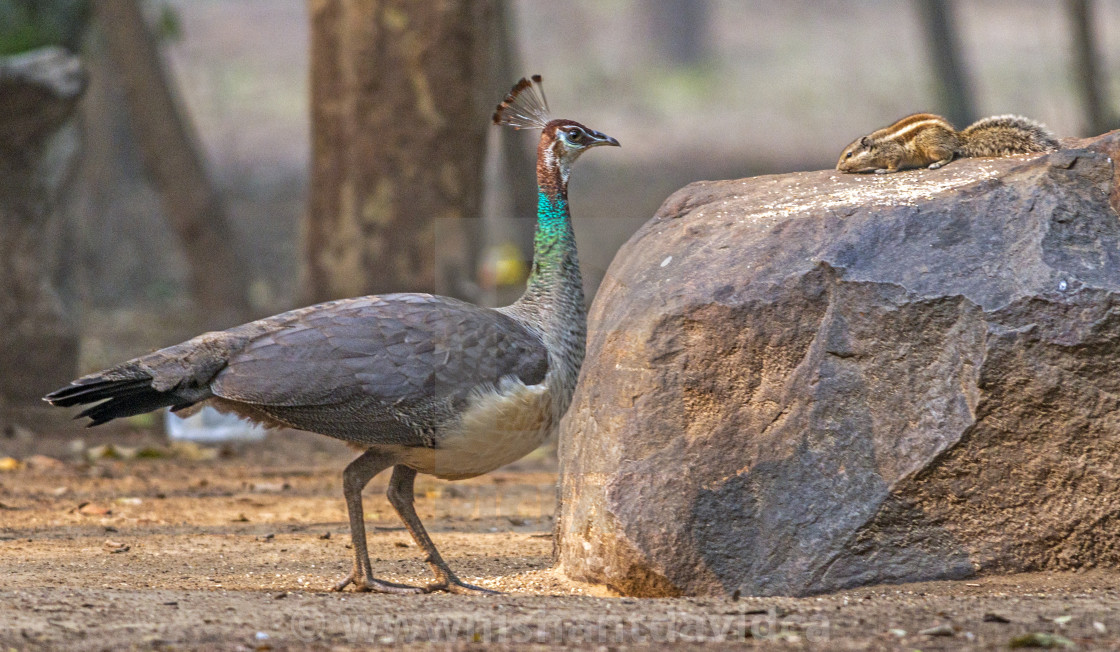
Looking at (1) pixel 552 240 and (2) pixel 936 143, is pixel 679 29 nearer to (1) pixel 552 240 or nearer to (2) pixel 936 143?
(2) pixel 936 143

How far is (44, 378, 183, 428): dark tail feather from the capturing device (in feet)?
15.9

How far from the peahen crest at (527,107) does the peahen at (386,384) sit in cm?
99

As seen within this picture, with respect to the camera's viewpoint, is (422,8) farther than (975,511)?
Yes

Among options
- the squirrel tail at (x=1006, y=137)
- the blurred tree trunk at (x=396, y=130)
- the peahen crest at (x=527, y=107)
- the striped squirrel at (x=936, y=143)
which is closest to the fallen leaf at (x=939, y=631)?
the striped squirrel at (x=936, y=143)

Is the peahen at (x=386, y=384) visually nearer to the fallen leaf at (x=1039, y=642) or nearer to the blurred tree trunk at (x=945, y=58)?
the fallen leaf at (x=1039, y=642)

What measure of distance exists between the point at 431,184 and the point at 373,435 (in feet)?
18.5

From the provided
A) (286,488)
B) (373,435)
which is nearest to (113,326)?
(286,488)

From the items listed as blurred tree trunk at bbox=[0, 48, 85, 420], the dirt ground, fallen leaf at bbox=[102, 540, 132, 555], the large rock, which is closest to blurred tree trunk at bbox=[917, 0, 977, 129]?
the dirt ground

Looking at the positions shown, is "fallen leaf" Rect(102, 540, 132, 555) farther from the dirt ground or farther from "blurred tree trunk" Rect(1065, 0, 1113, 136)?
"blurred tree trunk" Rect(1065, 0, 1113, 136)

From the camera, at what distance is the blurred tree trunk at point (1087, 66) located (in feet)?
43.5

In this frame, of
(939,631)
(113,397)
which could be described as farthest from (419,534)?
(939,631)

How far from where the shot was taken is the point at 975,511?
4.86m

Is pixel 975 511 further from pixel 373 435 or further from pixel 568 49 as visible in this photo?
pixel 568 49

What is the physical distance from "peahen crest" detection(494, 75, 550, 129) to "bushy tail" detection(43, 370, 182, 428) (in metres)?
1.95
